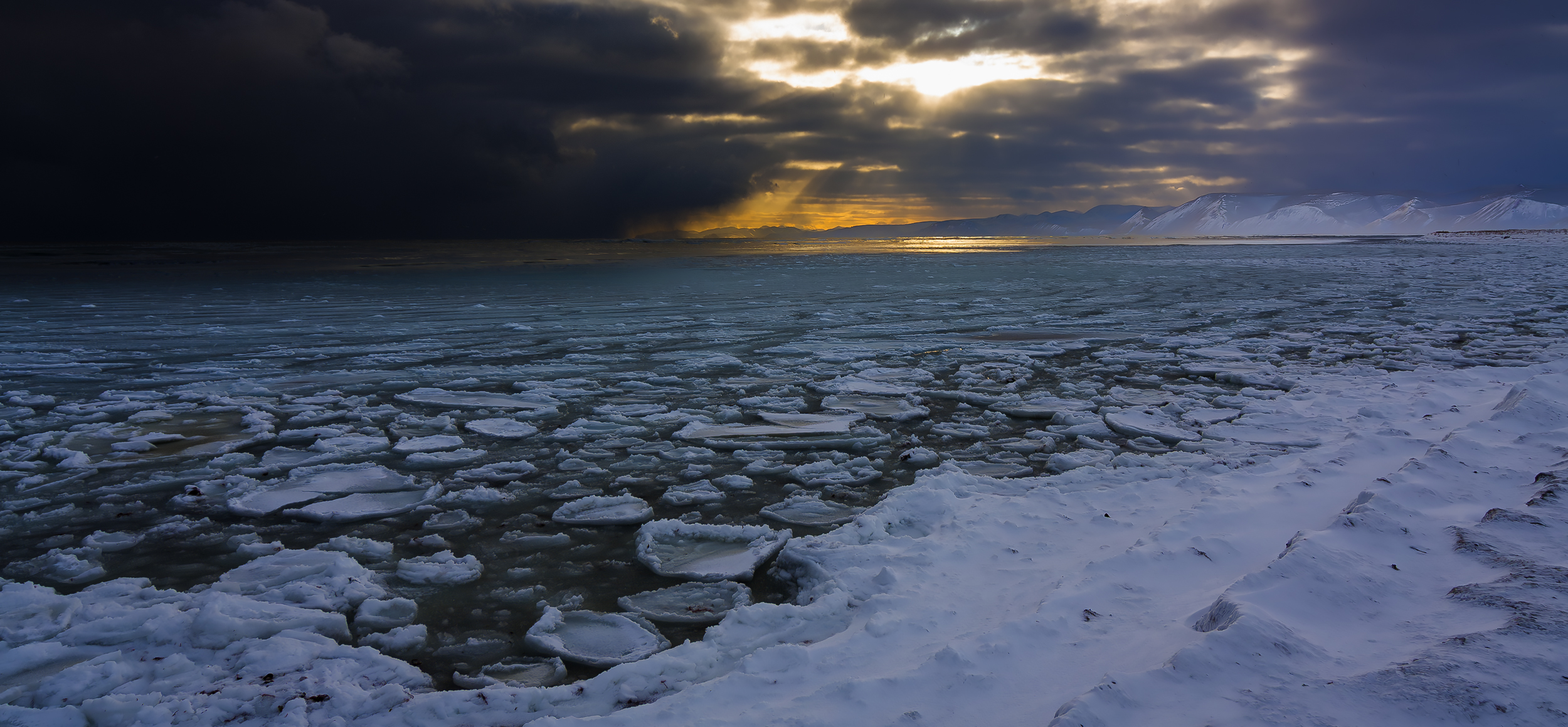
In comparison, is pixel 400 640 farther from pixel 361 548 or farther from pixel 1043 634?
pixel 1043 634

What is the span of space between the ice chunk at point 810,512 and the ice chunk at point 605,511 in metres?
0.52

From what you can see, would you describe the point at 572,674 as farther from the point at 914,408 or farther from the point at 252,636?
the point at 914,408

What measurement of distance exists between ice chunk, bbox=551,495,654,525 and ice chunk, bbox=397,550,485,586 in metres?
0.46

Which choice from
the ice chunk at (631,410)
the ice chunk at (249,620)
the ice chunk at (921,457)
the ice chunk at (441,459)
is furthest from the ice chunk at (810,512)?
the ice chunk at (631,410)

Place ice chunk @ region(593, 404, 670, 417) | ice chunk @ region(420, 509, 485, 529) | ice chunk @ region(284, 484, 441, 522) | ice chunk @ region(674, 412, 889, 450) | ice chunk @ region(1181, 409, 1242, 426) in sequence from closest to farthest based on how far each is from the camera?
ice chunk @ region(420, 509, 485, 529), ice chunk @ region(284, 484, 441, 522), ice chunk @ region(674, 412, 889, 450), ice chunk @ region(1181, 409, 1242, 426), ice chunk @ region(593, 404, 670, 417)

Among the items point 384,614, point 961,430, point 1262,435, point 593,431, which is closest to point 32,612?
point 384,614

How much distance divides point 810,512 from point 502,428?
226cm

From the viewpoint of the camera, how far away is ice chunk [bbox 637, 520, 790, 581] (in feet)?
8.44

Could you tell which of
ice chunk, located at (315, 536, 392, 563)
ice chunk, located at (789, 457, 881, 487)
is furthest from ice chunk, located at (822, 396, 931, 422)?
ice chunk, located at (315, 536, 392, 563)

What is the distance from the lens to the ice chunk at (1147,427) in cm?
392

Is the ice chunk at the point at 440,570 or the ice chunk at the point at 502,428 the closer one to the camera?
the ice chunk at the point at 440,570

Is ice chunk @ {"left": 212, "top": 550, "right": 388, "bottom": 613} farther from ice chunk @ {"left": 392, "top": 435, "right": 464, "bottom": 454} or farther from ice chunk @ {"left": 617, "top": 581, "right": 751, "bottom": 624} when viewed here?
ice chunk @ {"left": 392, "top": 435, "right": 464, "bottom": 454}

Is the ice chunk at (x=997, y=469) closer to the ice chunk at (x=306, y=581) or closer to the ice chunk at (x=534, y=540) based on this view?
the ice chunk at (x=534, y=540)

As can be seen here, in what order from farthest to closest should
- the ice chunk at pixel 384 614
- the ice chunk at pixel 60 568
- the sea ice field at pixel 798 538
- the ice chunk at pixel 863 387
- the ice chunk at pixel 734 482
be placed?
the ice chunk at pixel 863 387 < the ice chunk at pixel 734 482 < the ice chunk at pixel 60 568 < the ice chunk at pixel 384 614 < the sea ice field at pixel 798 538
